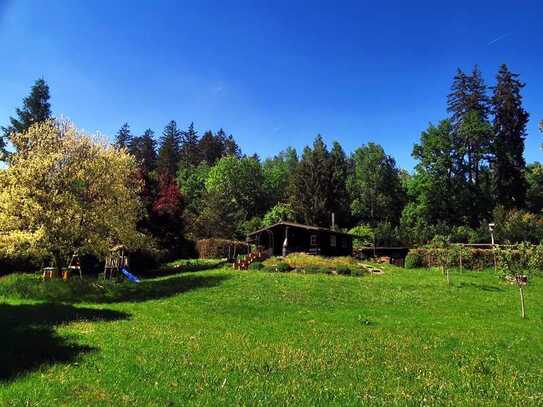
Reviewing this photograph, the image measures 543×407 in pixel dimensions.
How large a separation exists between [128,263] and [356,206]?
4613cm

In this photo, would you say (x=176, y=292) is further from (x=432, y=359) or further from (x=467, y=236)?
(x=467, y=236)

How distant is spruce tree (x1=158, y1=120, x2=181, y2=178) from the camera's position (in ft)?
326

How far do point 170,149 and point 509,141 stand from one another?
70.2 m

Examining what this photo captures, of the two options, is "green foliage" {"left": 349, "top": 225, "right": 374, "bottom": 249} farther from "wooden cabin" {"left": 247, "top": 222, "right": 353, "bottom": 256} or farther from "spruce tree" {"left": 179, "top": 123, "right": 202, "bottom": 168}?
"spruce tree" {"left": 179, "top": 123, "right": 202, "bottom": 168}

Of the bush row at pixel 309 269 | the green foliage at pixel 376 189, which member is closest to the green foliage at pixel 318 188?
the green foliage at pixel 376 189

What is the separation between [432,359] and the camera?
10883mm

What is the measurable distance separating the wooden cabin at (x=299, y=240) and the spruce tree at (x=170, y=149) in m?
49.2

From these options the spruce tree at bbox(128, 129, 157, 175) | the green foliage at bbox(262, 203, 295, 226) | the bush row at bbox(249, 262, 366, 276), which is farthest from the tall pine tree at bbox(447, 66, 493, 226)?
the spruce tree at bbox(128, 129, 157, 175)

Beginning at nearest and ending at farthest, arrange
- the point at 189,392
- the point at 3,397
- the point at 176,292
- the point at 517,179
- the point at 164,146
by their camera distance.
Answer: the point at 3,397
the point at 189,392
the point at 176,292
the point at 517,179
the point at 164,146

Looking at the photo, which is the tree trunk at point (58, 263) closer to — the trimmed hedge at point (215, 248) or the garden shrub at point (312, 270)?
the garden shrub at point (312, 270)

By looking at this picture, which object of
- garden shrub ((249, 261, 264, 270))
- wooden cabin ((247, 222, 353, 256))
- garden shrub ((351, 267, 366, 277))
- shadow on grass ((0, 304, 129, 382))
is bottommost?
shadow on grass ((0, 304, 129, 382))

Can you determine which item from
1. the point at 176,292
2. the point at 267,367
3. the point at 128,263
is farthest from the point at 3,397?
the point at 128,263

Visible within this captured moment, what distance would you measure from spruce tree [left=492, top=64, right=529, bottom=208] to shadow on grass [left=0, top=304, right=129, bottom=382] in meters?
62.2

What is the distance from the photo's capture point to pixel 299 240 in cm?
5000
